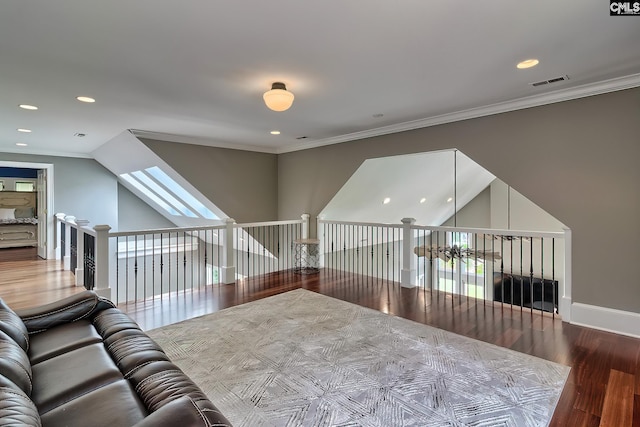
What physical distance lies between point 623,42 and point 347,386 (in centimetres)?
322

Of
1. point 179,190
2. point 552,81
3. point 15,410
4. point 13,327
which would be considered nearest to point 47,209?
point 179,190

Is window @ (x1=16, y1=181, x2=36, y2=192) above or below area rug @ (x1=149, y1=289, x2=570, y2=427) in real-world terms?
above

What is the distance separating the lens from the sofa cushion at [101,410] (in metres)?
1.19

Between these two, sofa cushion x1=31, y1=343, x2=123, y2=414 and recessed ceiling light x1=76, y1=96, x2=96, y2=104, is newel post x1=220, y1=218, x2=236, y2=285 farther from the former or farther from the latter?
sofa cushion x1=31, y1=343, x2=123, y2=414

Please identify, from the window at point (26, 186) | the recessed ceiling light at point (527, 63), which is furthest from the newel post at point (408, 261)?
the window at point (26, 186)

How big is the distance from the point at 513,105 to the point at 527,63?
1.09 m

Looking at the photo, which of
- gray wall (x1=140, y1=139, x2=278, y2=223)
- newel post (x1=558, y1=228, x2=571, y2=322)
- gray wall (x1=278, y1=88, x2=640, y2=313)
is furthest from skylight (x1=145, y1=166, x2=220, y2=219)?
newel post (x1=558, y1=228, x2=571, y2=322)

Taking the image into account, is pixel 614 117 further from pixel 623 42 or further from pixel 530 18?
pixel 530 18

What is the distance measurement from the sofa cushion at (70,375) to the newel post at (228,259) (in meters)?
3.22

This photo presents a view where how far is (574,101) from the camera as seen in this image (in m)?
3.28

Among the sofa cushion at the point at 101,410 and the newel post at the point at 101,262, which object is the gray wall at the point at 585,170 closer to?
the sofa cushion at the point at 101,410

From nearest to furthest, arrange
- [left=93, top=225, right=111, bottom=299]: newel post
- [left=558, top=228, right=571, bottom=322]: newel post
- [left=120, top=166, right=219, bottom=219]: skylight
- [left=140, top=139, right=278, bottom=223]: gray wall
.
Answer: [left=558, top=228, right=571, bottom=322]: newel post < [left=93, top=225, right=111, bottom=299]: newel post < [left=140, top=139, right=278, bottom=223]: gray wall < [left=120, top=166, right=219, bottom=219]: skylight

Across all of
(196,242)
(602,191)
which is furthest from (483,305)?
(196,242)

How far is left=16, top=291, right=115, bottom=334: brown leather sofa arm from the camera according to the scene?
79.4 inches
